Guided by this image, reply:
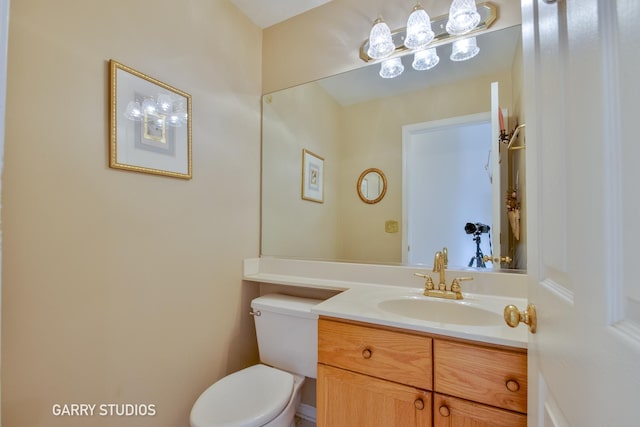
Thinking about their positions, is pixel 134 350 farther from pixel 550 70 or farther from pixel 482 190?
pixel 482 190

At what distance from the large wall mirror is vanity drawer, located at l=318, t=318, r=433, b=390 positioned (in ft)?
1.91

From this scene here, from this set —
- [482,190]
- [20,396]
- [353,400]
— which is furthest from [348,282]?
[20,396]

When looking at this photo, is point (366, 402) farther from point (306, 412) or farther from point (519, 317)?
point (306, 412)

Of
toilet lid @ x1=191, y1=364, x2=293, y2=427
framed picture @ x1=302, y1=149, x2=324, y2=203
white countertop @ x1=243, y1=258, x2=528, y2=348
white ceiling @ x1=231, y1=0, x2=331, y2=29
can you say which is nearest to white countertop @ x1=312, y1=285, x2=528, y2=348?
white countertop @ x1=243, y1=258, x2=528, y2=348

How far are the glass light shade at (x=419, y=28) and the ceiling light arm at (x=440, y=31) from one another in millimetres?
38

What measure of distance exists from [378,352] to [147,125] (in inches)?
50.0

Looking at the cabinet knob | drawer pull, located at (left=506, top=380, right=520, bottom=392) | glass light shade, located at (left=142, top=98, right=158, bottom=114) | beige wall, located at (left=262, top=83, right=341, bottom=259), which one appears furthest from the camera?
beige wall, located at (left=262, top=83, right=341, bottom=259)

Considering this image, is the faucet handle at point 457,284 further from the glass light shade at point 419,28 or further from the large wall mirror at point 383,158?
the glass light shade at point 419,28

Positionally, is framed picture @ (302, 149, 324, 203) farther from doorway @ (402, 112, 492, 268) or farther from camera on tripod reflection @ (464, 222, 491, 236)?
camera on tripod reflection @ (464, 222, 491, 236)

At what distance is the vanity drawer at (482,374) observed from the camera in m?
0.73

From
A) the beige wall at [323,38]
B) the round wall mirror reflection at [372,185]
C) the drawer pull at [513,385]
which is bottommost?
the drawer pull at [513,385]

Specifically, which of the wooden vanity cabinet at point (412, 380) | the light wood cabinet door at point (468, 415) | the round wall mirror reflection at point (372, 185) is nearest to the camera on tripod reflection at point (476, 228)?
the round wall mirror reflection at point (372, 185)

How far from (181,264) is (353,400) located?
0.93 m

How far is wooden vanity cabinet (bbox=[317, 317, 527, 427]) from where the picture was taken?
75 centimetres
